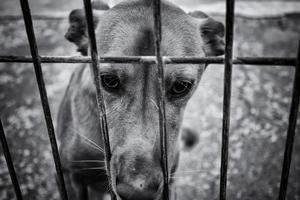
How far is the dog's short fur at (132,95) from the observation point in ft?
6.15

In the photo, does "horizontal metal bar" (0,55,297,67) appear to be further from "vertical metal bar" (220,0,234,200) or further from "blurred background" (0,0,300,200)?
"blurred background" (0,0,300,200)

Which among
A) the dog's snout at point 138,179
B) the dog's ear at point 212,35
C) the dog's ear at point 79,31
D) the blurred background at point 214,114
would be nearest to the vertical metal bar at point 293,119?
the dog's snout at point 138,179

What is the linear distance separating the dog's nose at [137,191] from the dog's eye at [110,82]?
2.39 feet

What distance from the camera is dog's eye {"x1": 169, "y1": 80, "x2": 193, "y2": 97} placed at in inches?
85.9

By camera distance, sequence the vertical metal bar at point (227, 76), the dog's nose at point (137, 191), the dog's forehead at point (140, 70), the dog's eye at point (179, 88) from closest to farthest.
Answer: the vertical metal bar at point (227, 76) < the dog's nose at point (137, 191) < the dog's forehead at point (140, 70) < the dog's eye at point (179, 88)

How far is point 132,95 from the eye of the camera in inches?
82.4

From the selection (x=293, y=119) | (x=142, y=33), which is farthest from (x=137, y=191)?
(x=142, y=33)

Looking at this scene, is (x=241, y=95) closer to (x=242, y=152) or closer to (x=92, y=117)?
(x=242, y=152)

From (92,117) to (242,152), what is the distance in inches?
99.0

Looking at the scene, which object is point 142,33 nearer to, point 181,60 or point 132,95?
point 132,95

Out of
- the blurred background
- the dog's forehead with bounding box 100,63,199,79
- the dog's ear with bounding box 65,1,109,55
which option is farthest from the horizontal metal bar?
the blurred background

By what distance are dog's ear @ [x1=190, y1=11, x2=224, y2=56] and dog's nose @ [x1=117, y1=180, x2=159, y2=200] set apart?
4.65 ft

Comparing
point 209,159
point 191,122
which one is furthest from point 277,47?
point 209,159

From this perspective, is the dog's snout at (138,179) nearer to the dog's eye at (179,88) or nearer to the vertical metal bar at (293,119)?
the dog's eye at (179,88)
